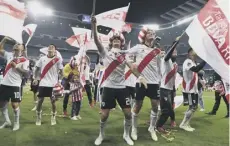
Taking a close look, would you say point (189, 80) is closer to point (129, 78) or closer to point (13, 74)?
point (129, 78)

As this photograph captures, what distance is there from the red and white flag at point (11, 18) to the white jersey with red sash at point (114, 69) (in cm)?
181

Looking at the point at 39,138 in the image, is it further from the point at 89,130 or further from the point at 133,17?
the point at 133,17

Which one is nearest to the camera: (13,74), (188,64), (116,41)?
(116,41)

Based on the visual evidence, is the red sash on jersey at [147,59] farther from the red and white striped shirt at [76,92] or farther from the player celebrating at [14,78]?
the red and white striped shirt at [76,92]

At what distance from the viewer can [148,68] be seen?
21.5ft

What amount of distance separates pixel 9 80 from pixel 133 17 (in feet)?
144

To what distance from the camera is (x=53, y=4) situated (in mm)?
43688

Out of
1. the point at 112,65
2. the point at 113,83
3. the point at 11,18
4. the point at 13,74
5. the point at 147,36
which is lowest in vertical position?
the point at 113,83

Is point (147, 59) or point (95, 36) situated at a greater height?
point (95, 36)

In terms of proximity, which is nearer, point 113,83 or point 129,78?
point 113,83

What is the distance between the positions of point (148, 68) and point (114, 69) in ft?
3.45

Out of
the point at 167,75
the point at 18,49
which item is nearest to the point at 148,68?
the point at 167,75

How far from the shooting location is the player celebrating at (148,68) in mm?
6441

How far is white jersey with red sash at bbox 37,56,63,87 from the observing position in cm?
772
